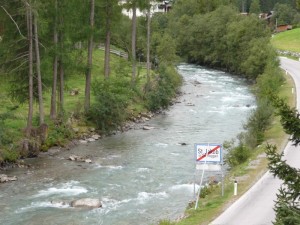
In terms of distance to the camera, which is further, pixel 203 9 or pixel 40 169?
pixel 203 9

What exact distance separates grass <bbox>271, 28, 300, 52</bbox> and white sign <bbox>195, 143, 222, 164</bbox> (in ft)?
238

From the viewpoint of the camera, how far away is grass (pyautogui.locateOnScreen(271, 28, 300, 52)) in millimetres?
92062

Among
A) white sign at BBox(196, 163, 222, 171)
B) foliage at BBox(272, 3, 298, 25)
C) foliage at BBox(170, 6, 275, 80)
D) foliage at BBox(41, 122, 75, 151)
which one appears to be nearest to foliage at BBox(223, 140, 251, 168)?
white sign at BBox(196, 163, 222, 171)

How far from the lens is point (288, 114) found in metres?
8.83

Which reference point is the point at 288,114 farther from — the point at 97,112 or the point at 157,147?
the point at 97,112

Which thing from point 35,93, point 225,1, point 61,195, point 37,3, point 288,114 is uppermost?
point 225,1

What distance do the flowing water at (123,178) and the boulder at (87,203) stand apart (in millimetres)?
349

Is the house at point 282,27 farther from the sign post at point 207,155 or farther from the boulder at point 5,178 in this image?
Result: the sign post at point 207,155

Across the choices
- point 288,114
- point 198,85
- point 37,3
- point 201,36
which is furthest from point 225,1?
point 288,114

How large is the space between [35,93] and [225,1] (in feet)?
278

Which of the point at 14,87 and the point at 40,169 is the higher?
the point at 14,87

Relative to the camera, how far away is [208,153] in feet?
65.6

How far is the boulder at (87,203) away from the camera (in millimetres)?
22328

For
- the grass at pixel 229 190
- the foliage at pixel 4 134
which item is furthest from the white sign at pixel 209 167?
the foliage at pixel 4 134
